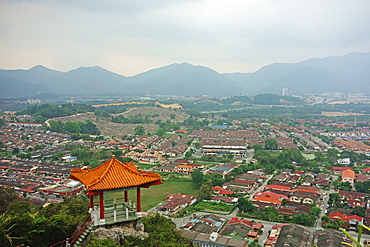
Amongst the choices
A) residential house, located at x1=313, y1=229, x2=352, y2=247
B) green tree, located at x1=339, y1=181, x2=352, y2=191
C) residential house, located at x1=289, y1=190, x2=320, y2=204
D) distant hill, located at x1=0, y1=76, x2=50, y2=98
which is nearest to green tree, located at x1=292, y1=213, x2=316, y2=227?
residential house, located at x1=313, y1=229, x2=352, y2=247

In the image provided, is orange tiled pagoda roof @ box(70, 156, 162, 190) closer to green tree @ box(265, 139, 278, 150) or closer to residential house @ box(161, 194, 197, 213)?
residential house @ box(161, 194, 197, 213)

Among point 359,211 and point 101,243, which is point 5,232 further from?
point 359,211

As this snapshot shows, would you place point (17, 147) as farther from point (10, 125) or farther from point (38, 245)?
point (38, 245)

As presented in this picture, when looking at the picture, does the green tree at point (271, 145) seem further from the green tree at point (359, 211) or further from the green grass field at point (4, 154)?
the green grass field at point (4, 154)

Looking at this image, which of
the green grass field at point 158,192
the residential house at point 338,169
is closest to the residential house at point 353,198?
the residential house at point 338,169

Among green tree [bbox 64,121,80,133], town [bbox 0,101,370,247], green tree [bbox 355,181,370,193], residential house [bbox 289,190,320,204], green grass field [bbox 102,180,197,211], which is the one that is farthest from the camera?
green tree [bbox 64,121,80,133]

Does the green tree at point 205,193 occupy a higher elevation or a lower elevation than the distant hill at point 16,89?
lower
